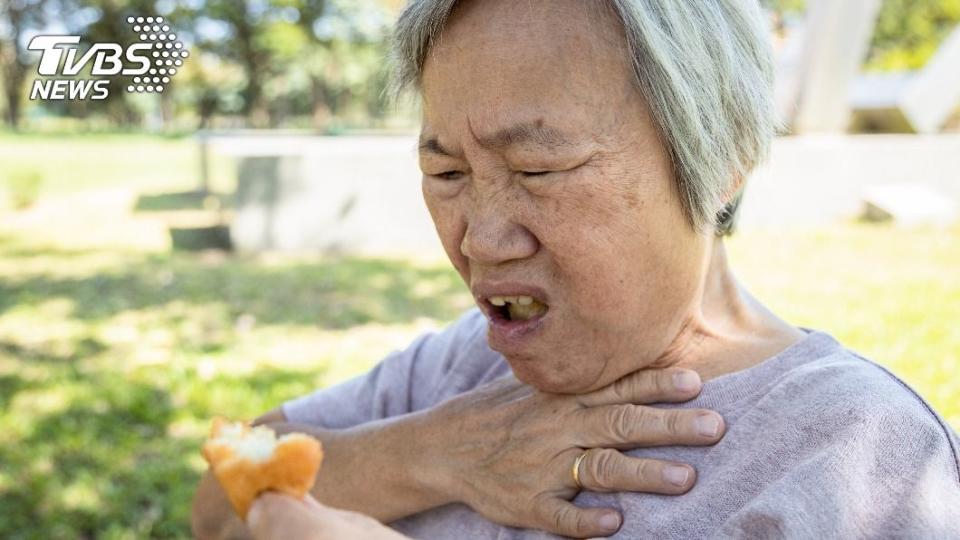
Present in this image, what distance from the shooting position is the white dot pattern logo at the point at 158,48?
2.97 m

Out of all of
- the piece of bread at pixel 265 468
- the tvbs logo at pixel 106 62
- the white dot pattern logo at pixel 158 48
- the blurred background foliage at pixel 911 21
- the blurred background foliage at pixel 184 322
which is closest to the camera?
the piece of bread at pixel 265 468

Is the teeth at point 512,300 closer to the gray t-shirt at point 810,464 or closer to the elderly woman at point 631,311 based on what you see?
the elderly woman at point 631,311

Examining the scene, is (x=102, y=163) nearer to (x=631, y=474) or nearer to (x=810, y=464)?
(x=631, y=474)

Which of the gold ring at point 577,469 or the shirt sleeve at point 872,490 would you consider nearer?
the shirt sleeve at point 872,490

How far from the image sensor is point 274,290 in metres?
7.14

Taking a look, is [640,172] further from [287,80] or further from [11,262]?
[287,80]

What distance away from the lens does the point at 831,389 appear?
1.36 m

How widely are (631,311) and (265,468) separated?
642 millimetres

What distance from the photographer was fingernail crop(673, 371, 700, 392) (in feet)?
4.89

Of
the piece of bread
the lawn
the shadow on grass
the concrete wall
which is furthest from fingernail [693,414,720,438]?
the concrete wall

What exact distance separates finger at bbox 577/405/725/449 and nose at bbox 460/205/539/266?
31 centimetres

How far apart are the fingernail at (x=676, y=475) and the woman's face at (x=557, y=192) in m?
0.22

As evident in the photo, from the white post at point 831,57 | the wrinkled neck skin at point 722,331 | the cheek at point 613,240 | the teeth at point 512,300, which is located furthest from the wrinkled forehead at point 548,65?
the white post at point 831,57

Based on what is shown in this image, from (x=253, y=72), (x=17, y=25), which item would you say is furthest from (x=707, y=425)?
(x=253, y=72)
